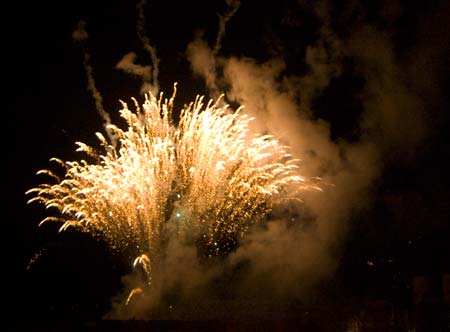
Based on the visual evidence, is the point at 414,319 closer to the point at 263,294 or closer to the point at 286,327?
the point at 286,327

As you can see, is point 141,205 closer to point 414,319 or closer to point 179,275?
point 179,275

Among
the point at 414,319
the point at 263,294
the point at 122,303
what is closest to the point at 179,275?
the point at 122,303


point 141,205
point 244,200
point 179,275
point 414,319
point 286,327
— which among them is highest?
point 244,200

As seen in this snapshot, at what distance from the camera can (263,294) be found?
13.4 meters

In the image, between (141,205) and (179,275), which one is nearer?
(141,205)

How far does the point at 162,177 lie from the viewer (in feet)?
35.0

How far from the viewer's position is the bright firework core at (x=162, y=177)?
10.4m

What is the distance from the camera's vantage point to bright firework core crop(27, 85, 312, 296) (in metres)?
10.4

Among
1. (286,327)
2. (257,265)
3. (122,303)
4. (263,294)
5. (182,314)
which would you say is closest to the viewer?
(286,327)

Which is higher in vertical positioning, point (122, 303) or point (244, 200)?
point (244, 200)

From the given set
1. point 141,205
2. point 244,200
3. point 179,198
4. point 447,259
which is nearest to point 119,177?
point 141,205

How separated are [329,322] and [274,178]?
4696 mm

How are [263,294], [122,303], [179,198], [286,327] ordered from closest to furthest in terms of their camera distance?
[286,327] → [179,198] → [122,303] → [263,294]

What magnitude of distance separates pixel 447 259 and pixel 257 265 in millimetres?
6060
